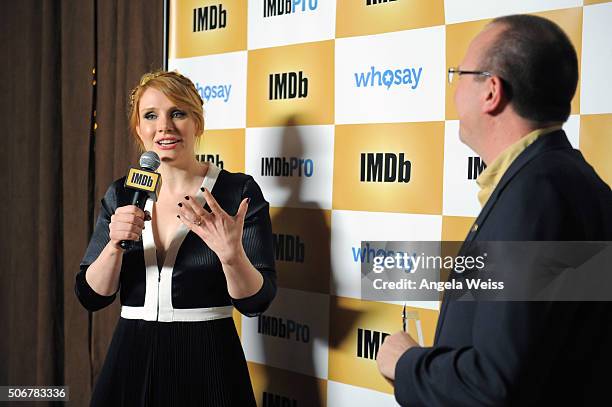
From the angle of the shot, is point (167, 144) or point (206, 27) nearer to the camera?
point (167, 144)

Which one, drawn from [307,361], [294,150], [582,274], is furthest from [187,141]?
[582,274]

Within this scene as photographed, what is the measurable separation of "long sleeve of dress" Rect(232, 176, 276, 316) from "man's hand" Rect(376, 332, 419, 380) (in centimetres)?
61

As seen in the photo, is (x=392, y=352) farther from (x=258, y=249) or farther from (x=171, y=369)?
(x=171, y=369)

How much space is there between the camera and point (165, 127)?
6.01 feet

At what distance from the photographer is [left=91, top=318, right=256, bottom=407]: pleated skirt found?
1.75m

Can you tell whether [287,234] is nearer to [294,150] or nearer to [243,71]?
[294,150]

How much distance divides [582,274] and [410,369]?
31 centimetres

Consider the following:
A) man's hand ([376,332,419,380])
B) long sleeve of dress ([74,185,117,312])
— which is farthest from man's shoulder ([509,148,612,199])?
long sleeve of dress ([74,185,117,312])

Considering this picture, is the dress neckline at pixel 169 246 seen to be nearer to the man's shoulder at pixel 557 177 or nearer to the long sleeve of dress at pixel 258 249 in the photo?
the long sleeve of dress at pixel 258 249

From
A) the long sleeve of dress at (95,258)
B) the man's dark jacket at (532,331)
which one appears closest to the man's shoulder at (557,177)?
the man's dark jacket at (532,331)

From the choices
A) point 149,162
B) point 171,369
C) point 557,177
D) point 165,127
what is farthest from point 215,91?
point 557,177

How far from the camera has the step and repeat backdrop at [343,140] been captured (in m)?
1.75

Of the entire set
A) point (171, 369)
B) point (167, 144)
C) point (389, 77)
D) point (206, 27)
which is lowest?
point (171, 369)

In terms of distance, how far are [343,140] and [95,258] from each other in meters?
0.83
